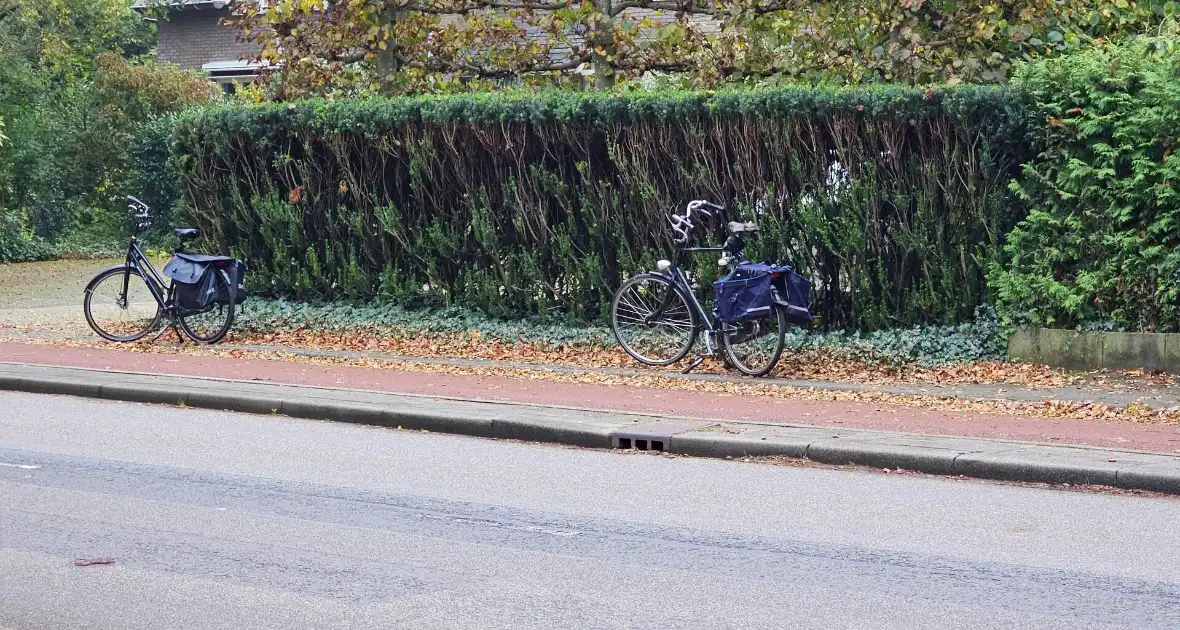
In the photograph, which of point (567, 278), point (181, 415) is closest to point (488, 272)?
point (567, 278)

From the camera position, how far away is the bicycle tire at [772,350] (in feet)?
41.3

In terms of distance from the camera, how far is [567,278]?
14.9 metres

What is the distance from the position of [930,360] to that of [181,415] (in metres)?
6.14

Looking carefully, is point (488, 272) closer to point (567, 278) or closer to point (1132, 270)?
point (567, 278)

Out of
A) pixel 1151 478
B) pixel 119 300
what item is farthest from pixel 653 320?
pixel 1151 478

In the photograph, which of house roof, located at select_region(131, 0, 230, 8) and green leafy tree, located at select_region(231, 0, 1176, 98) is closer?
green leafy tree, located at select_region(231, 0, 1176, 98)

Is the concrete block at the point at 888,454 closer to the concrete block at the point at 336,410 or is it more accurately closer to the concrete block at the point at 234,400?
the concrete block at the point at 336,410

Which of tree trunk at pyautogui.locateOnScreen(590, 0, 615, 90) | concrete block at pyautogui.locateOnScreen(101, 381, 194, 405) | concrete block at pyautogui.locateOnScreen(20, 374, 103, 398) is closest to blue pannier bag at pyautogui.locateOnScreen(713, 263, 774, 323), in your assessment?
concrete block at pyautogui.locateOnScreen(101, 381, 194, 405)

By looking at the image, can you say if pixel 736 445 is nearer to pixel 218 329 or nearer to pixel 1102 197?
pixel 1102 197

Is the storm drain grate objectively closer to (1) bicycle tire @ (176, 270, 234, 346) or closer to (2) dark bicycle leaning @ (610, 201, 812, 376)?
(2) dark bicycle leaning @ (610, 201, 812, 376)

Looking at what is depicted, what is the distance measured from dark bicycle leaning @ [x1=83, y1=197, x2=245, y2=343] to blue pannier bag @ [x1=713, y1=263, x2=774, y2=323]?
5.55 meters

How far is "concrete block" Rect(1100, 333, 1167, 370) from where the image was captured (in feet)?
38.8

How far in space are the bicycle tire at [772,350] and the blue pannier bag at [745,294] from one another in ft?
0.37

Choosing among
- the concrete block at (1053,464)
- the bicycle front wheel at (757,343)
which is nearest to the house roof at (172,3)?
the bicycle front wheel at (757,343)
